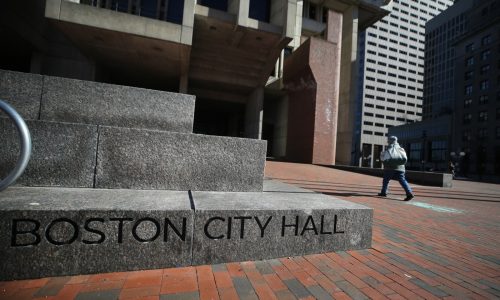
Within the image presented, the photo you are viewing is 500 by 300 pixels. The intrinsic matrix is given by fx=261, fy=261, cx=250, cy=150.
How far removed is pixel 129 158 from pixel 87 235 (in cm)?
122

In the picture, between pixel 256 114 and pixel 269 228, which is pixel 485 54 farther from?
pixel 269 228

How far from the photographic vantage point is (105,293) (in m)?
1.90

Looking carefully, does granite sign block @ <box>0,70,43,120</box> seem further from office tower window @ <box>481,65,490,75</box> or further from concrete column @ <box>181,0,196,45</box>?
office tower window @ <box>481,65,490,75</box>

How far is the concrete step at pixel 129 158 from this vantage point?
2949mm

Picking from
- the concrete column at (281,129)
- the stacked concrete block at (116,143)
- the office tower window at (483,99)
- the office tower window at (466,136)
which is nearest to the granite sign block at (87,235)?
the stacked concrete block at (116,143)

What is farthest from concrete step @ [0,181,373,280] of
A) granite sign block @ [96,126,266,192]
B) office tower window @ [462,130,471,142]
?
office tower window @ [462,130,471,142]

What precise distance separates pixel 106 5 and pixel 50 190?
68.0 ft

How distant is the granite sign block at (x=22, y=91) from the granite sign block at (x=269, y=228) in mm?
2373

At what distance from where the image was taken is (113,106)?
3.51 m

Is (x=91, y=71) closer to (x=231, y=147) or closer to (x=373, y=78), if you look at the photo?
(x=231, y=147)

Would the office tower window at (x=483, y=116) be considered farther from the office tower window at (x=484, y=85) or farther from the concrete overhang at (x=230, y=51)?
the concrete overhang at (x=230, y=51)

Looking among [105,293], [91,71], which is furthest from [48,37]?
[105,293]

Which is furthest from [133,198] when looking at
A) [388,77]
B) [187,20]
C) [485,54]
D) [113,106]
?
[388,77]

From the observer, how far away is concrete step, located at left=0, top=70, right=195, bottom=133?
322cm
